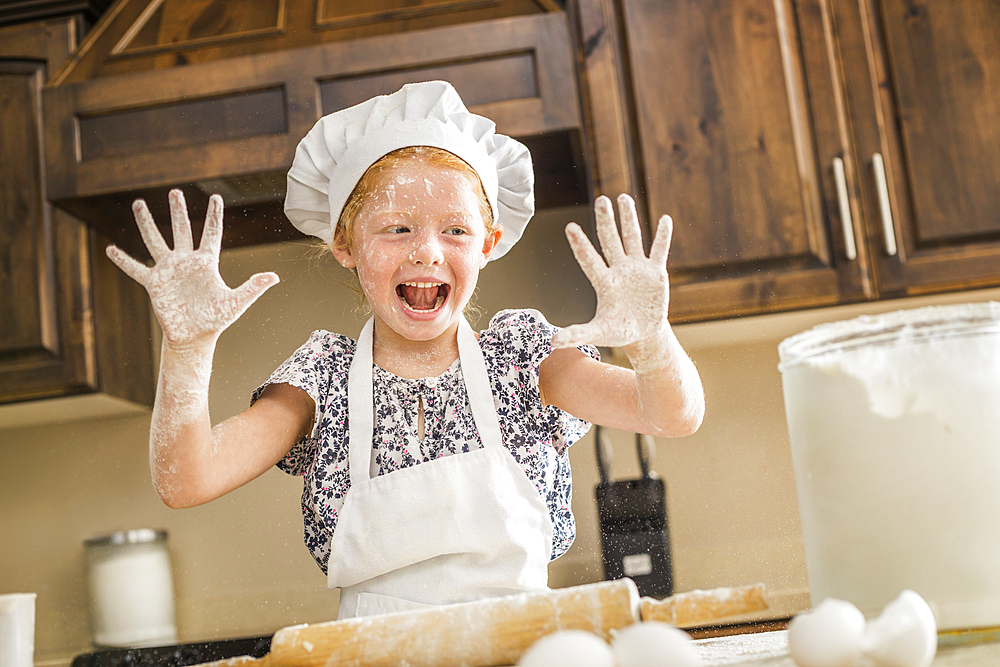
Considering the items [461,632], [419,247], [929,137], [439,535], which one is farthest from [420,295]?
[929,137]

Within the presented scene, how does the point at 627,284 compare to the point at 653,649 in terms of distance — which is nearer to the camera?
the point at 653,649

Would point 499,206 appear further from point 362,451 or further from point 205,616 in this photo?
point 205,616

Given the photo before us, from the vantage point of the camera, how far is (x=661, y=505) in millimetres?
1285

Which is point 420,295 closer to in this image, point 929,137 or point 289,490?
point 289,490

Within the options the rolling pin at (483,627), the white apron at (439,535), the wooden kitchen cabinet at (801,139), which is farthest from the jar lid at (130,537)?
the rolling pin at (483,627)

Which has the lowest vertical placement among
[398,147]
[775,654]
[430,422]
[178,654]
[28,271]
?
[178,654]

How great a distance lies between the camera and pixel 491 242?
83 cm

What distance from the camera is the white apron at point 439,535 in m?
0.64

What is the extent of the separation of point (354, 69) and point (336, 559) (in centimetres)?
91

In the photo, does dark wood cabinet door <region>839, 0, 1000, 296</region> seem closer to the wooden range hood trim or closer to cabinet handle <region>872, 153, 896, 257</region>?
cabinet handle <region>872, 153, 896, 257</region>

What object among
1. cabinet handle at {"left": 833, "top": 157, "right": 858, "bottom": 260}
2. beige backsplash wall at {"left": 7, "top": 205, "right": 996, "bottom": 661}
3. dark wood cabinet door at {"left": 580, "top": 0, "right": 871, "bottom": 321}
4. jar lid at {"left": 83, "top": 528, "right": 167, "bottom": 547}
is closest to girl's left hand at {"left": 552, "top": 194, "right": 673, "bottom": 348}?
beige backsplash wall at {"left": 7, "top": 205, "right": 996, "bottom": 661}

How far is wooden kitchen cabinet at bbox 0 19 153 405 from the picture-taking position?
1389 mm

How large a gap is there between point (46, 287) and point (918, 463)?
1.41 meters

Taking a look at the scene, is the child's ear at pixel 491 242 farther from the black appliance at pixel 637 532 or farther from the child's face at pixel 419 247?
the black appliance at pixel 637 532
